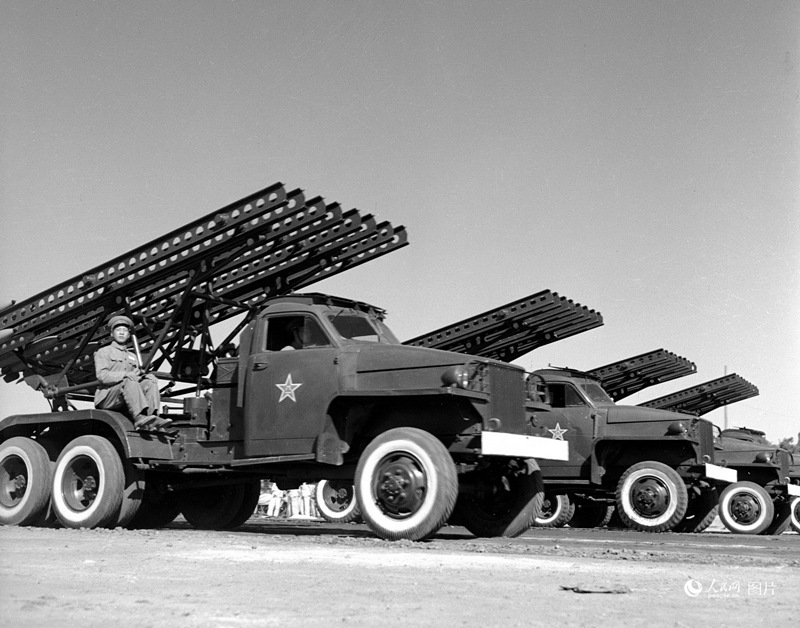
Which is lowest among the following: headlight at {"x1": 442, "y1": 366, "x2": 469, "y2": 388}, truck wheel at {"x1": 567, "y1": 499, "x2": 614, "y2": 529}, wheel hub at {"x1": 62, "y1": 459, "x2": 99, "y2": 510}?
truck wheel at {"x1": 567, "y1": 499, "x2": 614, "y2": 529}

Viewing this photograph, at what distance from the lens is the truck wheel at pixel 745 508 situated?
618 inches

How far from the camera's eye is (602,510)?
17438 millimetres

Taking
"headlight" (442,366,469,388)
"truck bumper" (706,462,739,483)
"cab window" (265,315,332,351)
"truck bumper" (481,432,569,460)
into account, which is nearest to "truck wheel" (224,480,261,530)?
"cab window" (265,315,332,351)

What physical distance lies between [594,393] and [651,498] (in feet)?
7.14

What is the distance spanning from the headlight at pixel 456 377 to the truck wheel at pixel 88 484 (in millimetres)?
3644

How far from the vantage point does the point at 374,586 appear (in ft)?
16.5

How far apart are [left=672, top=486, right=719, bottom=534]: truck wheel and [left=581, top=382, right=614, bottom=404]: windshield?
1.91m

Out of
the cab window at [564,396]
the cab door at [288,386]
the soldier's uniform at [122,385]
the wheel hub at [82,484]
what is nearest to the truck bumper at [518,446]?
the cab door at [288,386]

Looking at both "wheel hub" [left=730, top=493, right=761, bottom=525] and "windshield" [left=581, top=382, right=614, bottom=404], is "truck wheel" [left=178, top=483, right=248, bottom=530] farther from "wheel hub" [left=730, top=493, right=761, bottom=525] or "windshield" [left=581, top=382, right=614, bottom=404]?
"wheel hub" [left=730, top=493, right=761, bottom=525]

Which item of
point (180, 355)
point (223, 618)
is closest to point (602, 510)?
point (180, 355)

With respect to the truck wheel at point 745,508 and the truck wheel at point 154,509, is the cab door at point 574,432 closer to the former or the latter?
the truck wheel at point 745,508

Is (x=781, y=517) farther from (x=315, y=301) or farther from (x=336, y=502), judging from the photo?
(x=315, y=301)

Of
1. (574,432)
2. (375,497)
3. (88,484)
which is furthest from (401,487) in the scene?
(574,432)

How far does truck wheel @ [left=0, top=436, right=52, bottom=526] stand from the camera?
10602mm
